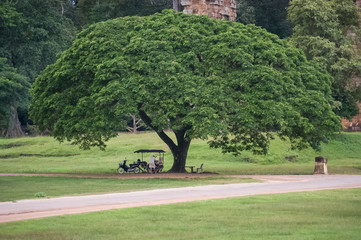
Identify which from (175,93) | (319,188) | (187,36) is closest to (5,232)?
(319,188)

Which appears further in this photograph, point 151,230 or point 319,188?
point 319,188

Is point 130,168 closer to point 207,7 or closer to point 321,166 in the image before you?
point 321,166

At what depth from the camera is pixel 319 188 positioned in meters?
25.3

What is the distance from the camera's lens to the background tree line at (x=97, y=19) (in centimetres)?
5272

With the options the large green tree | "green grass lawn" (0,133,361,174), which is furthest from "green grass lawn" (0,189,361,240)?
"green grass lawn" (0,133,361,174)

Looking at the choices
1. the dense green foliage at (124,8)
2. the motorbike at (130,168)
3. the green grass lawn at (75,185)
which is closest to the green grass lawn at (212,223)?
the green grass lawn at (75,185)

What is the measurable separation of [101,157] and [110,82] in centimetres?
1818

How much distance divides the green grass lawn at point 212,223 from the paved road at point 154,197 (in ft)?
3.62

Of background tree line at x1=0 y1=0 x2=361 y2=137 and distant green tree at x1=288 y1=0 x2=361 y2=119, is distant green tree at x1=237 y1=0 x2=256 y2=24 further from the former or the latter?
distant green tree at x1=288 y1=0 x2=361 y2=119

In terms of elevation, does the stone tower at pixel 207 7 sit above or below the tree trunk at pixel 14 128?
above

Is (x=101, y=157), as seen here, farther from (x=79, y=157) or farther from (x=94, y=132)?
(x=94, y=132)

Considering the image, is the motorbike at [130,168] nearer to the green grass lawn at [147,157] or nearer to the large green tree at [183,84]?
the large green tree at [183,84]

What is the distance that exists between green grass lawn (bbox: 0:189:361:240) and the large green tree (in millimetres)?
11739

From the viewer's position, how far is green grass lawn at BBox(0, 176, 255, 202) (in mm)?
23438
